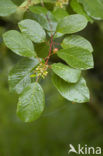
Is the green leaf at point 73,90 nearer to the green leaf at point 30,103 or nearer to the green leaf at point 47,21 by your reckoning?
the green leaf at point 30,103

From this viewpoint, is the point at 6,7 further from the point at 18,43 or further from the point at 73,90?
the point at 73,90

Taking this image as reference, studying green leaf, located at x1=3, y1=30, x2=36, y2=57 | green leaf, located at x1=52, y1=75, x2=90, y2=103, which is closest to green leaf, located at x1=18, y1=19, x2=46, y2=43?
green leaf, located at x1=3, y1=30, x2=36, y2=57

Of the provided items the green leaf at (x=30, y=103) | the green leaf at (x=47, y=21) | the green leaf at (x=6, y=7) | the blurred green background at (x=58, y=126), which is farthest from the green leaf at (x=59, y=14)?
the blurred green background at (x=58, y=126)

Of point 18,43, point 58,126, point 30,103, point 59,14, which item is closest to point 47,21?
point 59,14

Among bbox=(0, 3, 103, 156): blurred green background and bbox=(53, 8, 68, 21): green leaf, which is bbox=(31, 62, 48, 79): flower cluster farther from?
bbox=(0, 3, 103, 156): blurred green background

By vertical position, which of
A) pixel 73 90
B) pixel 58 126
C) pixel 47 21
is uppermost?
pixel 47 21

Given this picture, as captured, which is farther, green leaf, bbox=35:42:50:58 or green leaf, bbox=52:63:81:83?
green leaf, bbox=35:42:50:58

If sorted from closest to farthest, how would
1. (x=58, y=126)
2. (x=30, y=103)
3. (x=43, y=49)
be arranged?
(x=30, y=103), (x=43, y=49), (x=58, y=126)
